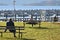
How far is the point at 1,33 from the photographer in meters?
12.9

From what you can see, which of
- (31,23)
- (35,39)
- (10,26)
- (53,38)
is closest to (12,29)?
(10,26)

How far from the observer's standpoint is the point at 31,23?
18.6 meters

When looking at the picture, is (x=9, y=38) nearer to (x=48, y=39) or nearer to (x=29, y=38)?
(x=29, y=38)

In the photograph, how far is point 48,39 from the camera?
1188cm

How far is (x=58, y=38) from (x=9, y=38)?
2.30 meters

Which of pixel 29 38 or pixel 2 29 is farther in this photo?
pixel 2 29

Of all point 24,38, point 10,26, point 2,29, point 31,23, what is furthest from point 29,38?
point 31,23

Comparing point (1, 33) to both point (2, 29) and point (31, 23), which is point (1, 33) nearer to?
point (2, 29)

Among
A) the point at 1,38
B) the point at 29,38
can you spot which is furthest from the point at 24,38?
the point at 1,38

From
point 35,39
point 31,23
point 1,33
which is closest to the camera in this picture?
point 35,39

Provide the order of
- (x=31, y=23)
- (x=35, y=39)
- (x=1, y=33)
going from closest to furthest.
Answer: (x=35, y=39), (x=1, y=33), (x=31, y=23)

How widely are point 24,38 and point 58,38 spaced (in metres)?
1.60

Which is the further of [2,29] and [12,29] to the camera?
[2,29]

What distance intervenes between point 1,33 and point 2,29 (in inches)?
22.4
